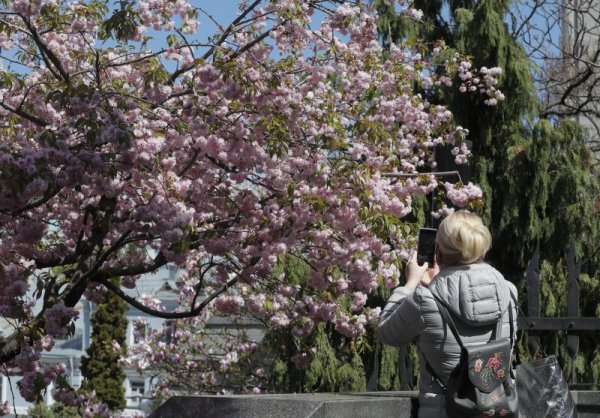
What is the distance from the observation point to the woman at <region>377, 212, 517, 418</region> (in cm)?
363

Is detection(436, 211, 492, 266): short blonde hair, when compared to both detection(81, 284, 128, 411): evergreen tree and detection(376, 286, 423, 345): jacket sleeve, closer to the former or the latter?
detection(376, 286, 423, 345): jacket sleeve

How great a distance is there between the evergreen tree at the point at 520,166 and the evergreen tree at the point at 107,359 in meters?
19.0

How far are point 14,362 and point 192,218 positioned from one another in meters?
1.97

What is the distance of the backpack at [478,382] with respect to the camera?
11.6 ft

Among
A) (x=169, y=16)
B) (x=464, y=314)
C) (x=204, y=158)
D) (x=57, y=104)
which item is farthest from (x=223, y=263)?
(x=464, y=314)

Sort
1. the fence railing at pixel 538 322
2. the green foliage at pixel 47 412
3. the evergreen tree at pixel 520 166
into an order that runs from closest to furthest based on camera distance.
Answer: the fence railing at pixel 538 322, the evergreen tree at pixel 520 166, the green foliage at pixel 47 412

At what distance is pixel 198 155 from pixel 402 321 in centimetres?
411

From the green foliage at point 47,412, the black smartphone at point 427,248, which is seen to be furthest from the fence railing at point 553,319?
the green foliage at point 47,412

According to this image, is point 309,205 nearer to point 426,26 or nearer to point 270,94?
point 270,94

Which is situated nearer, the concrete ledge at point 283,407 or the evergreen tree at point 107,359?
the concrete ledge at point 283,407

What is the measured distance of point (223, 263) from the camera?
923cm

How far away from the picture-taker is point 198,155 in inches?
296

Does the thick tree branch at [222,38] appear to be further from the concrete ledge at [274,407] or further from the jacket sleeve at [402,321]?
the jacket sleeve at [402,321]

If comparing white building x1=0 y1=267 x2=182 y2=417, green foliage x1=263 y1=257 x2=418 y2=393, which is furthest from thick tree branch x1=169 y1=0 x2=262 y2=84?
white building x1=0 y1=267 x2=182 y2=417
